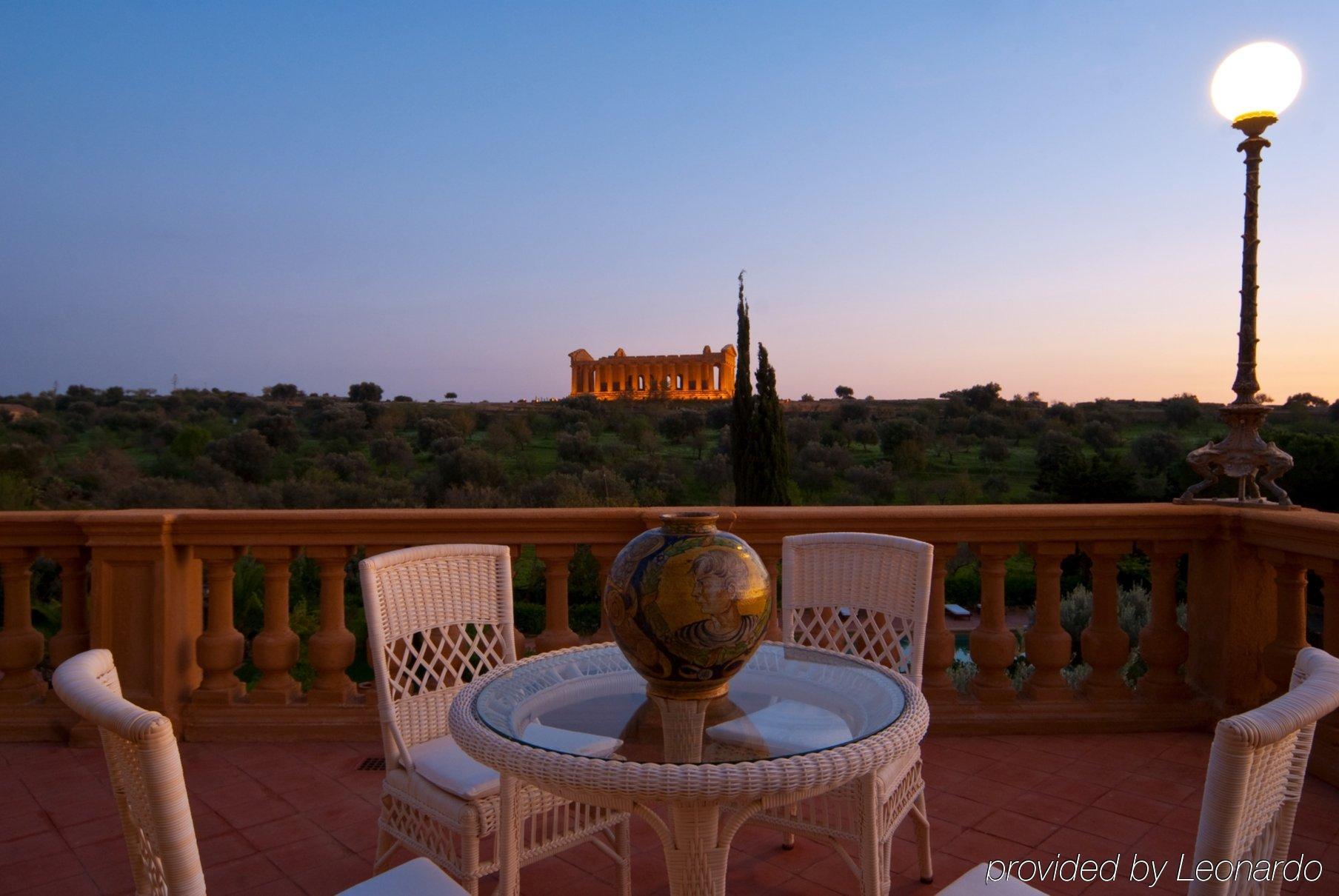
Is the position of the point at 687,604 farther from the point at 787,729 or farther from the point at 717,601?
the point at 787,729

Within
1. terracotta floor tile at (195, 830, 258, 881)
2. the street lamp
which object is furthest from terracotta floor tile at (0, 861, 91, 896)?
the street lamp

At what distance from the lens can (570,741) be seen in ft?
5.58

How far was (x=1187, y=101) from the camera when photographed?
13.0ft

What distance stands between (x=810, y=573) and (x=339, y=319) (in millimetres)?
22985

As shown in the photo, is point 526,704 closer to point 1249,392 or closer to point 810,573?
point 810,573

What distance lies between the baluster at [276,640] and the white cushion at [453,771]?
154 centimetres

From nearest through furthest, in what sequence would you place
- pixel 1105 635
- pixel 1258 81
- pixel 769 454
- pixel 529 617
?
pixel 1258 81
pixel 1105 635
pixel 529 617
pixel 769 454

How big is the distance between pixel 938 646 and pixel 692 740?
2.29m

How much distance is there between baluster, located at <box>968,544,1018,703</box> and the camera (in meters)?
3.65

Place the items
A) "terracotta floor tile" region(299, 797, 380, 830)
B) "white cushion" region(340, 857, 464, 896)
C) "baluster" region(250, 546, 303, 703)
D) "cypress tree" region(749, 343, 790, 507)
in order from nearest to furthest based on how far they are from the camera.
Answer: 1. "white cushion" region(340, 857, 464, 896)
2. "terracotta floor tile" region(299, 797, 380, 830)
3. "baluster" region(250, 546, 303, 703)
4. "cypress tree" region(749, 343, 790, 507)

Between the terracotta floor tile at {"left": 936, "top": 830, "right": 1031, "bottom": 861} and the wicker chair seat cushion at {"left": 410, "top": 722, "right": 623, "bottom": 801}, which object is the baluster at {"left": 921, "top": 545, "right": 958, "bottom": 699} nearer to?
the terracotta floor tile at {"left": 936, "top": 830, "right": 1031, "bottom": 861}

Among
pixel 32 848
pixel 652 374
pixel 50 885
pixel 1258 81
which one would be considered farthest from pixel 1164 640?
pixel 652 374

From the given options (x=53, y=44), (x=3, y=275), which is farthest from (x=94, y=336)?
(x=53, y=44)

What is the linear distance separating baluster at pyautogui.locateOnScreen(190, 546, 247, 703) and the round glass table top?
214cm
